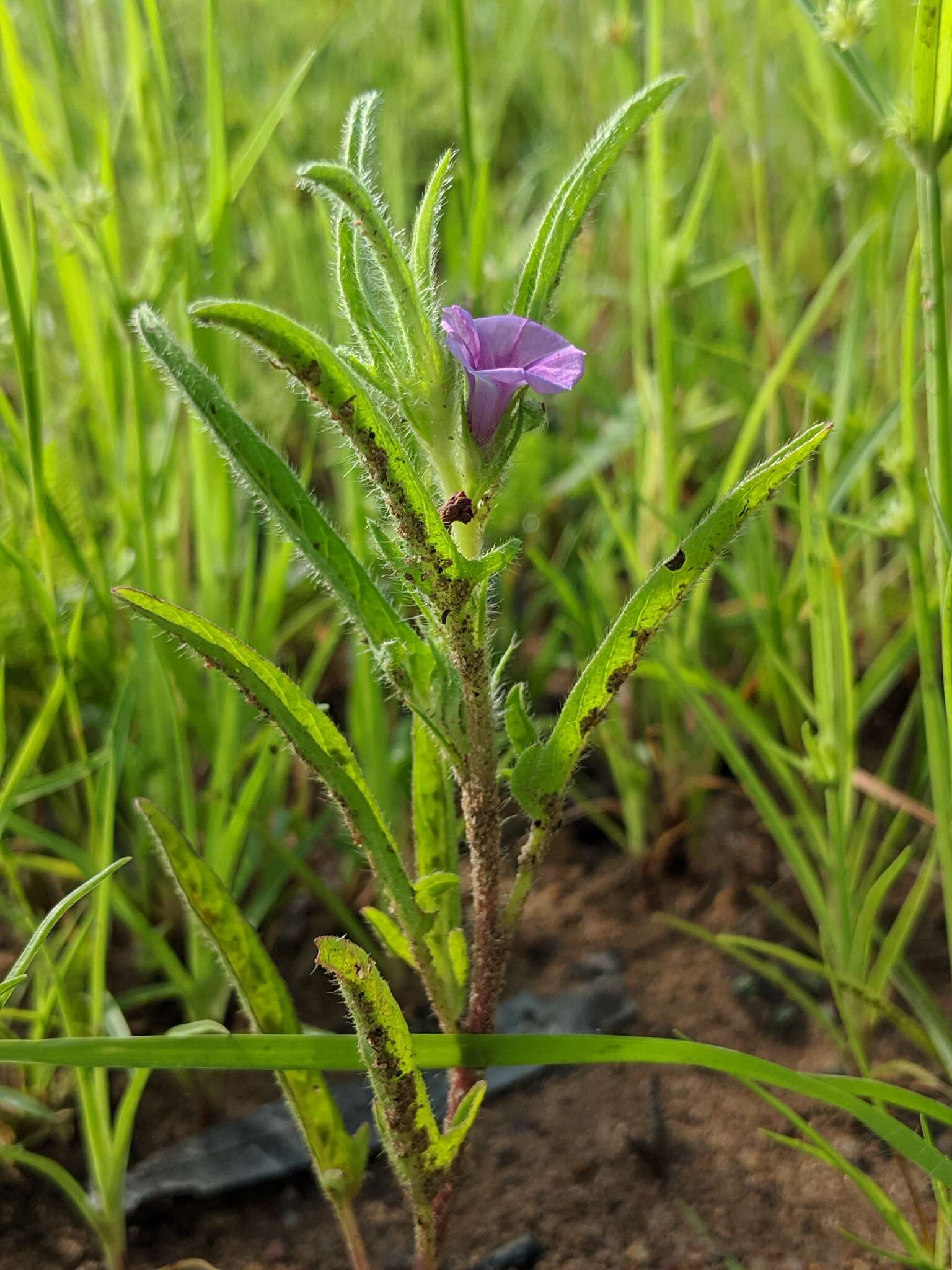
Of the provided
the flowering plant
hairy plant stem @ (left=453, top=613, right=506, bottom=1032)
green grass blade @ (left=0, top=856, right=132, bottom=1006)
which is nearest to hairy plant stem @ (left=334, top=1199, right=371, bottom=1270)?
the flowering plant

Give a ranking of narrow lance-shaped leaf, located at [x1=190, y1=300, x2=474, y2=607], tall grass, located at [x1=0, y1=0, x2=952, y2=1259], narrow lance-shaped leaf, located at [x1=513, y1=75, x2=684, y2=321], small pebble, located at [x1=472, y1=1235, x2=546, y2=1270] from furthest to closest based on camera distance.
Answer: tall grass, located at [x1=0, y1=0, x2=952, y2=1259] < small pebble, located at [x1=472, y1=1235, x2=546, y2=1270] < narrow lance-shaped leaf, located at [x1=513, y1=75, x2=684, y2=321] < narrow lance-shaped leaf, located at [x1=190, y1=300, x2=474, y2=607]

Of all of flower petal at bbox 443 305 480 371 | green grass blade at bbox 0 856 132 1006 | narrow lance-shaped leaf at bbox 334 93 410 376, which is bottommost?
green grass blade at bbox 0 856 132 1006

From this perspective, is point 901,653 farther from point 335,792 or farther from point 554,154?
point 554,154

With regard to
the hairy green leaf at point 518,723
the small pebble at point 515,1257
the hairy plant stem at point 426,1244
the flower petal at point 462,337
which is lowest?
the small pebble at point 515,1257

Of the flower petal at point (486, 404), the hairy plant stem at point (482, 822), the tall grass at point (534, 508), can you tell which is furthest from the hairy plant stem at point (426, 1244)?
the flower petal at point (486, 404)

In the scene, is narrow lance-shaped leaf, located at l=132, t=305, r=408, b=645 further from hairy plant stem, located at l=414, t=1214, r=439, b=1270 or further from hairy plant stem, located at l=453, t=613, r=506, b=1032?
hairy plant stem, located at l=414, t=1214, r=439, b=1270

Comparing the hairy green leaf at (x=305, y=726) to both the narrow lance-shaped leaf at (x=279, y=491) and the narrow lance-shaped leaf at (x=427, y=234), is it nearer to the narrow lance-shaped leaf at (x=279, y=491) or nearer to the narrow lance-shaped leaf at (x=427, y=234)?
the narrow lance-shaped leaf at (x=279, y=491)
